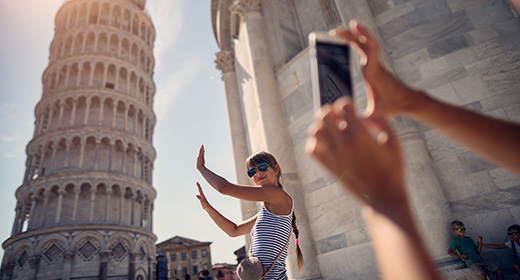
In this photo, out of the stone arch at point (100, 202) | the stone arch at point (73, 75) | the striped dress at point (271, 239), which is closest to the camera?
the striped dress at point (271, 239)

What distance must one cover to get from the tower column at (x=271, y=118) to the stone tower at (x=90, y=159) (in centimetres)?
2303

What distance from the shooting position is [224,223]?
2648mm

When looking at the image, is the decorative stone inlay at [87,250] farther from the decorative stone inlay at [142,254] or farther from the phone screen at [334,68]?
the phone screen at [334,68]

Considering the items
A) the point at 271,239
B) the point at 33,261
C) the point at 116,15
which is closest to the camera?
the point at 271,239

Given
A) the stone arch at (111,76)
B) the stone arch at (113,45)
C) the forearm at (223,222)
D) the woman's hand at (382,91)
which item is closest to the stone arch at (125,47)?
the stone arch at (113,45)

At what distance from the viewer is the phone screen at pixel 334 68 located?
3.87ft

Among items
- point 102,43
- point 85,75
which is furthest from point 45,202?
point 102,43

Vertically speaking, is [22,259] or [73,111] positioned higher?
[73,111]

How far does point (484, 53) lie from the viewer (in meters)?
5.46

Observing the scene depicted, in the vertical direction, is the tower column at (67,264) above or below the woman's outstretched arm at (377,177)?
above

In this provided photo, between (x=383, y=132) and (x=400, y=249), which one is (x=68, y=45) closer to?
(x=383, y=132)

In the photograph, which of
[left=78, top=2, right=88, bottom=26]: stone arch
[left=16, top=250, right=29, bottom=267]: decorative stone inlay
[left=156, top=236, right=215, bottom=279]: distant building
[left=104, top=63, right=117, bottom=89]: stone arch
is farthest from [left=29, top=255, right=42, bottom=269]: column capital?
[left=156, top=236, right=215, bottom=279]: distant building

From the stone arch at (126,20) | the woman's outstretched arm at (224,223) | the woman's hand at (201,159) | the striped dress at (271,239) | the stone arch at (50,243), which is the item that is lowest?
the striped dress at (271,239)

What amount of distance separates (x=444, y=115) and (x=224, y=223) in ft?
6.83
